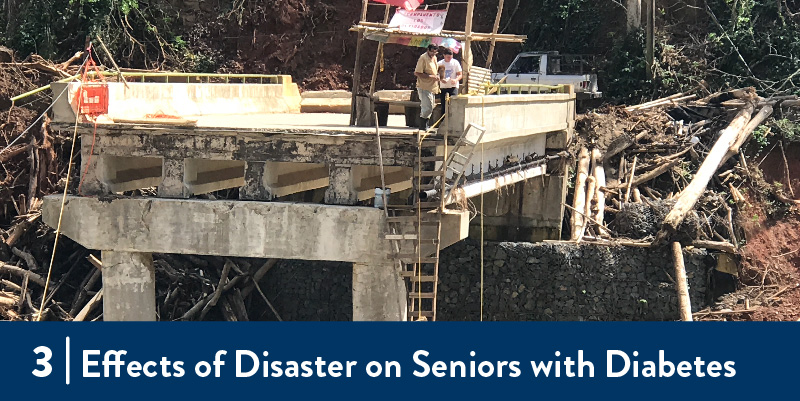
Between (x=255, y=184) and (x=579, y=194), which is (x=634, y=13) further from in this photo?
(x=255, y=184)

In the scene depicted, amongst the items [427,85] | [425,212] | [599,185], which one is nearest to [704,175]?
[599,185]

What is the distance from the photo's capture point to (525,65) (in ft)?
97.1

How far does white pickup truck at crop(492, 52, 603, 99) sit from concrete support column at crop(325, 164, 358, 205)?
13158mm

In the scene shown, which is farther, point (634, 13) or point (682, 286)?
point (634, 13)

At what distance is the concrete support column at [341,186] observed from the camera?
1599 centimetres

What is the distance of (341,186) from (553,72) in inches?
566

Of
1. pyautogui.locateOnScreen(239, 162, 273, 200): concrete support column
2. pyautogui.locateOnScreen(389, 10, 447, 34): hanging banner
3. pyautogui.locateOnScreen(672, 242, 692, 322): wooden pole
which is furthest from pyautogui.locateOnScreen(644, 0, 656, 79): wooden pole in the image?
pyautogui.locateOnScreen(239, 162, 273, 200): concrete support column

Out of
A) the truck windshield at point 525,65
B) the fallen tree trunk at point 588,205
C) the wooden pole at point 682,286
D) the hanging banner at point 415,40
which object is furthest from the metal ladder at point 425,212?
the truck windshield at point 525,65

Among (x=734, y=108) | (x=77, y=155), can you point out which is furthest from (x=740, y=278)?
(x=77, y=155)

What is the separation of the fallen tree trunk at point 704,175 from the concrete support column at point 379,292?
715cm

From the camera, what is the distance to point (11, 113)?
25.0 meters

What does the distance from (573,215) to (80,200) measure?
10258mm

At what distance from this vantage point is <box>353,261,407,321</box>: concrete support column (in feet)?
52.6

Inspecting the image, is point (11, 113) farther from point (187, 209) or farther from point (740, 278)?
point (740, 278)
